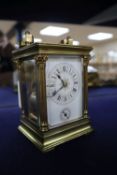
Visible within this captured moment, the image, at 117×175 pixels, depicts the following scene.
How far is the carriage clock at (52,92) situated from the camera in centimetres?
42

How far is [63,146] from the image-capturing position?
433mm

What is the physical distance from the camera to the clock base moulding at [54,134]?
428 mm

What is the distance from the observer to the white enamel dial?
45 centimetres

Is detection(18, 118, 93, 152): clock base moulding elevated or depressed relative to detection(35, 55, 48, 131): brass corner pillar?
depressed

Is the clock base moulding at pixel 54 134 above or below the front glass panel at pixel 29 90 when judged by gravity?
below

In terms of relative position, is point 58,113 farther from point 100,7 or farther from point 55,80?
point 100,7

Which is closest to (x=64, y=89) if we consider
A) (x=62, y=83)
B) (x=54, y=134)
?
(x=62, y=83)

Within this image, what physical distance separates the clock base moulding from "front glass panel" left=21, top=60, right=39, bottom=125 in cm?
4

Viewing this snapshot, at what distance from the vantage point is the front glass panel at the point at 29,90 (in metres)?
0.46

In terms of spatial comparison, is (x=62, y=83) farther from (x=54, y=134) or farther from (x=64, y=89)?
(x=54, y=134)

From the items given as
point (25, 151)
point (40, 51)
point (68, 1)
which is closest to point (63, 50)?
point (40, 51)

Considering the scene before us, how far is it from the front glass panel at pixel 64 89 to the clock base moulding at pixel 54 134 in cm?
2

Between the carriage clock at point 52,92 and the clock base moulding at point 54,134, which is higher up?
the carriage clock at point 52,92

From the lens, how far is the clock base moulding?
1.40ft
